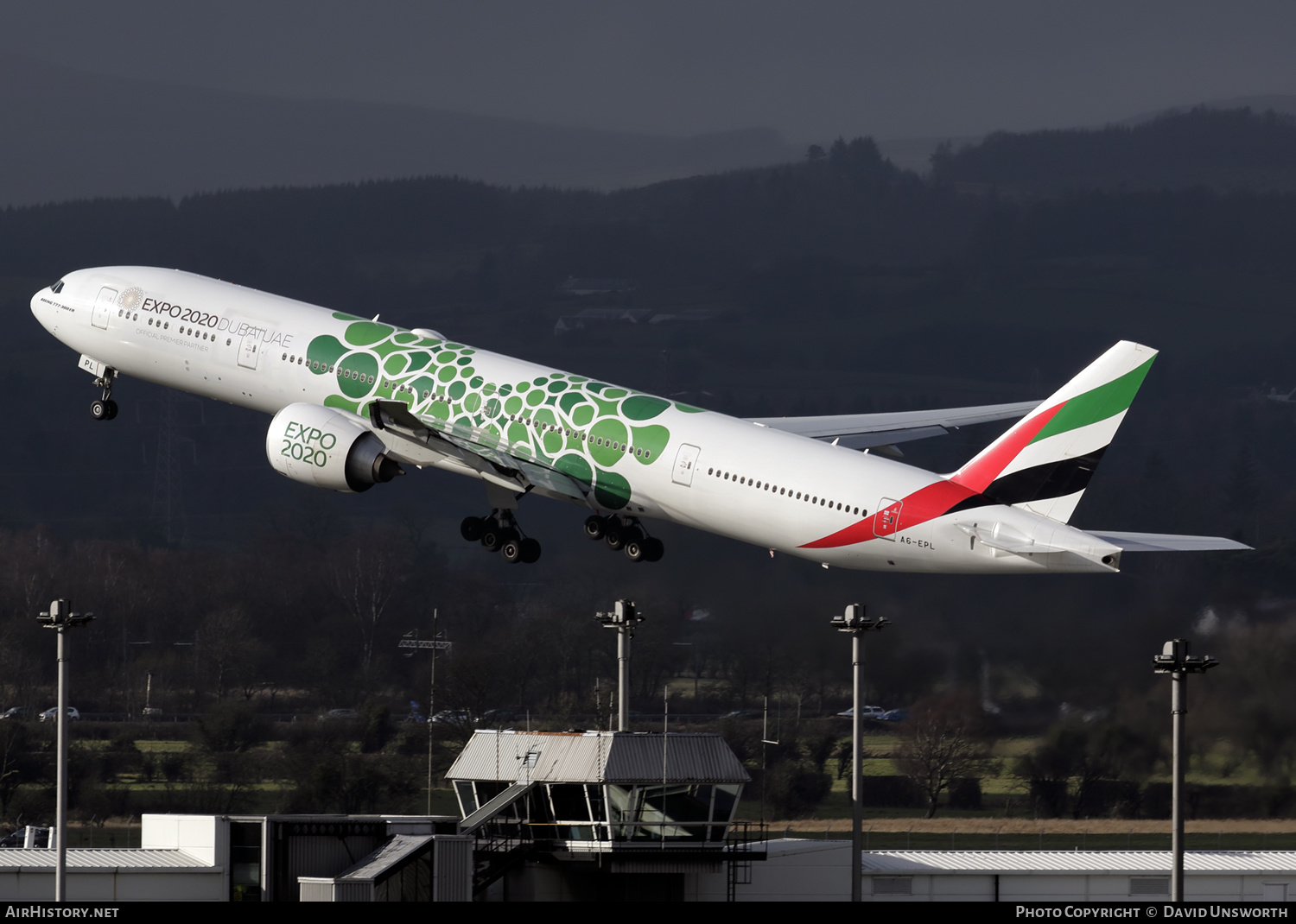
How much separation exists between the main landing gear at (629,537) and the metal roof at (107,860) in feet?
50.4

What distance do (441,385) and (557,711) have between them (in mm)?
33766

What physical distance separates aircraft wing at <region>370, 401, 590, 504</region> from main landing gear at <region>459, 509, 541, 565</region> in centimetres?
224

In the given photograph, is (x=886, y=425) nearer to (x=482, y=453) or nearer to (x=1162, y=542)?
(x=482, y=453)

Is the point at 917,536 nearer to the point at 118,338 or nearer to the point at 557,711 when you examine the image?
the point at 118,338

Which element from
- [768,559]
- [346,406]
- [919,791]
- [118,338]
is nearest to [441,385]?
[346,406]

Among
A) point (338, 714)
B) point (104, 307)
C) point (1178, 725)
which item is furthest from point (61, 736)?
point (338, 714)

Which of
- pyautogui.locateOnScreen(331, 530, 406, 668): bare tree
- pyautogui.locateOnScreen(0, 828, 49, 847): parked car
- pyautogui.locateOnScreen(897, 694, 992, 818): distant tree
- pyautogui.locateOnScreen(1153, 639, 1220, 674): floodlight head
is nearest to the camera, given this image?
pyautogui.locateOnScreen(1153, 639, 1220, 674): floodlight head

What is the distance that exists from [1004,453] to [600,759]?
44.4ft

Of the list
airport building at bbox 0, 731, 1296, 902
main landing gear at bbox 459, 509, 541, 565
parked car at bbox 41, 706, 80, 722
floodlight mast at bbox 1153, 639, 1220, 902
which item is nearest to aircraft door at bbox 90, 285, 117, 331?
main landing gear at bbox 459, 509, 541, 565

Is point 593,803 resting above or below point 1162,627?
below

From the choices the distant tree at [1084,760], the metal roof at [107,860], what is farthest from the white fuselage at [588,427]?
the distant tree at [1084,760]

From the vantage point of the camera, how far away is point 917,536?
2048 inches

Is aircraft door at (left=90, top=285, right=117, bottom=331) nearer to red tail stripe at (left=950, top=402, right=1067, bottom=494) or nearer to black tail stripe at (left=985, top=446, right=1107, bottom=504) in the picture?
red tail stripe at (left=950, top=402, right=1067, bottom=494)

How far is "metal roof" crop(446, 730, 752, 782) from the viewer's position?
54750mm
